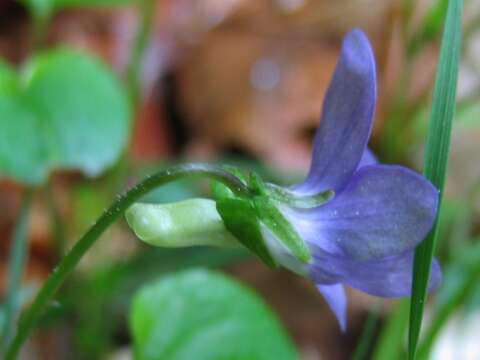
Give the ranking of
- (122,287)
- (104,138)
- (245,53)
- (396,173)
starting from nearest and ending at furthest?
(396,173), (104,138), (122,287), (245,53)

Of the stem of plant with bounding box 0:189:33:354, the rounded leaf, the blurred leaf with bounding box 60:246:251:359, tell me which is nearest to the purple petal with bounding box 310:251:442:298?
the stem of plant with bounding box 0:189:33:354

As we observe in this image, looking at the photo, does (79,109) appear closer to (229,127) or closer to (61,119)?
(61,119)

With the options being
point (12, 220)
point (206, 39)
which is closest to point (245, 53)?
point (206, 39)

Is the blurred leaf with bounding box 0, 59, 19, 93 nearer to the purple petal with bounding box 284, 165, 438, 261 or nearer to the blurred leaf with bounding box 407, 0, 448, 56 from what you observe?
the blurred leaf with bounding box 407, 0, 448, 56

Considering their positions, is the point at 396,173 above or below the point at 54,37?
below

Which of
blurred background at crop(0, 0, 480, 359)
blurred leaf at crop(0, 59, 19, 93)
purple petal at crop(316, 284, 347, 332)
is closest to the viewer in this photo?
purple petal at crop(316, 284, 347, 332)

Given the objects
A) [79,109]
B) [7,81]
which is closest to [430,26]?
[79,109]

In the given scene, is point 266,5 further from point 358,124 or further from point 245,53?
point 358,124

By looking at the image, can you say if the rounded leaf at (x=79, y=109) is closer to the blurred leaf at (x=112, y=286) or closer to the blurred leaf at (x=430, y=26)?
the blurred leaf at (x=112, y=286)
